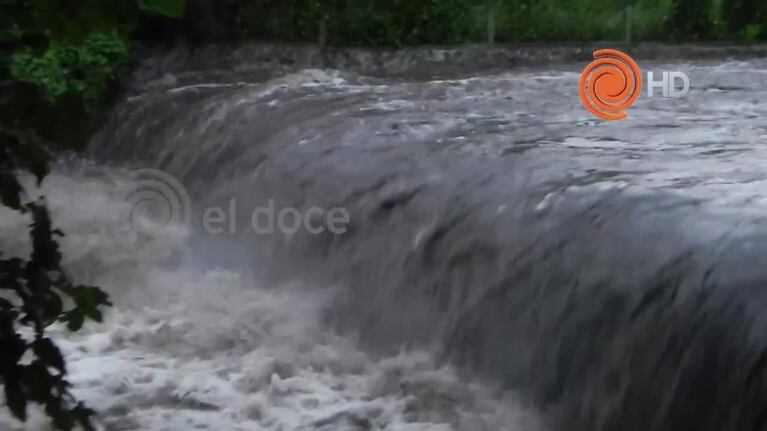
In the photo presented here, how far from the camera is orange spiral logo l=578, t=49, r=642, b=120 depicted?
20.3 ft

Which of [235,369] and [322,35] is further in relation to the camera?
[322,35]

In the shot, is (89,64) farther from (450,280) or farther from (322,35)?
(450,280)

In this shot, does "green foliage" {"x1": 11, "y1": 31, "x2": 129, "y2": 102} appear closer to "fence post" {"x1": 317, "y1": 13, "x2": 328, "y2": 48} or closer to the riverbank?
the riverbank

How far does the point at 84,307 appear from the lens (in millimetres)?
1780

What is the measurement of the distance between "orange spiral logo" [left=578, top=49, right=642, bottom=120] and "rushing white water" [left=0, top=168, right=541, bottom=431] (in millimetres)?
2451

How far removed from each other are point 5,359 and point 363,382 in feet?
6.34

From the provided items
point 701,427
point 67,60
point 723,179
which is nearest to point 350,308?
point 723,179

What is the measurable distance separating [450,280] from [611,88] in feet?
13.7

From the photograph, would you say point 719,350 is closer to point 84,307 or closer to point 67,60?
point 84,307

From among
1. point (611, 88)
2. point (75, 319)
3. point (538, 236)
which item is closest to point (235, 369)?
point (538, 236)

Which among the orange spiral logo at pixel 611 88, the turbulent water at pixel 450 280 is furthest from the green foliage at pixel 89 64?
the orange spiral logo at pixel 611 88

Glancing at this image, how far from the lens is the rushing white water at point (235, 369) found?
3.28 metres

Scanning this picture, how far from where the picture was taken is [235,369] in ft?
12.3

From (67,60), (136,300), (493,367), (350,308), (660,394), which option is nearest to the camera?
(660,394)
